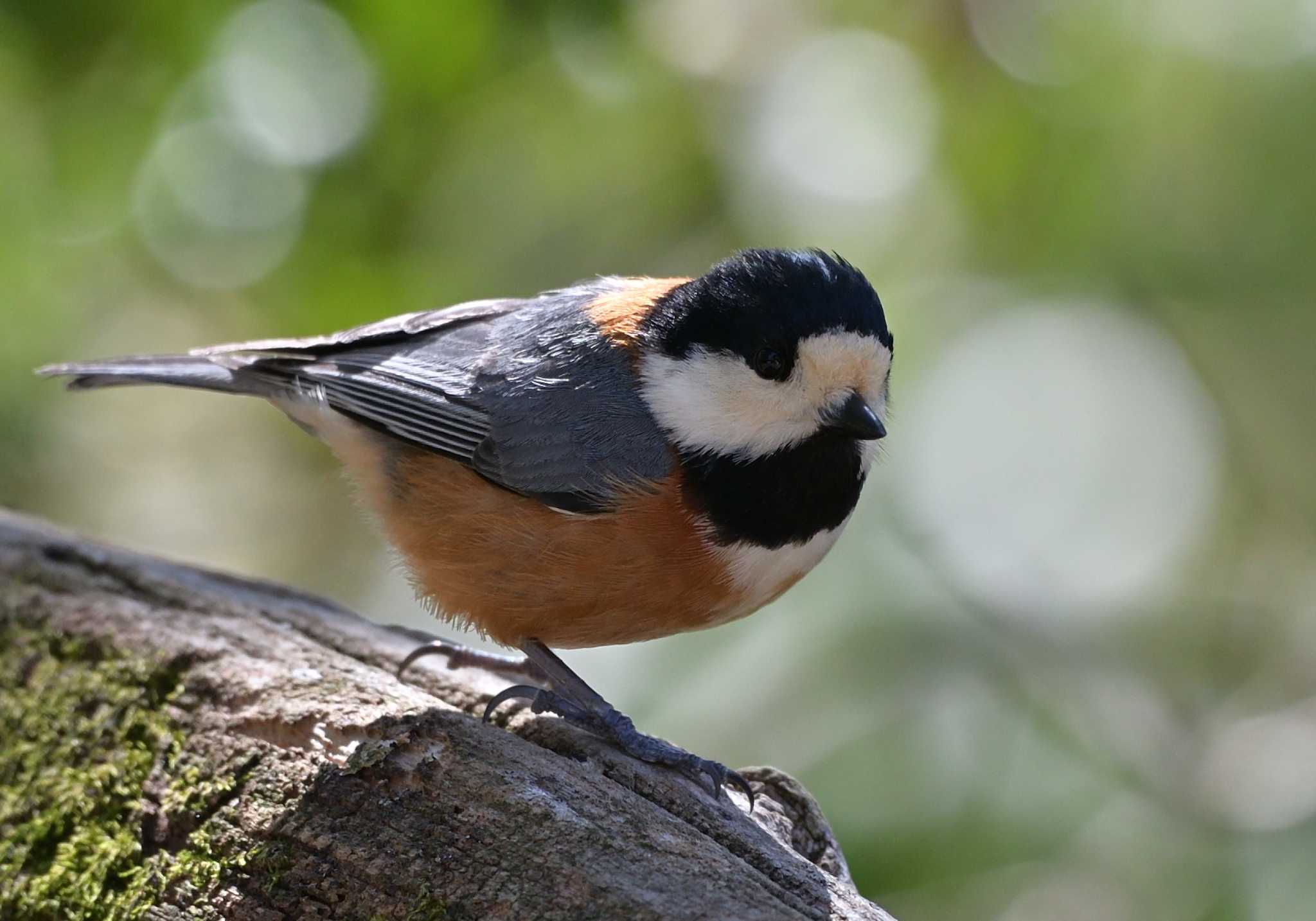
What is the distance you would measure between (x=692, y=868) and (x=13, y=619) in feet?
5.56

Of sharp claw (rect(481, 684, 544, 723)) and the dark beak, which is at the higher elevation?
the dark beak

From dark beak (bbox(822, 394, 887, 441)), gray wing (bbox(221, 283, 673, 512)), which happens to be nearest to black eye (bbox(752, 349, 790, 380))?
dark beak (bbox(822, 394, 887, 441))

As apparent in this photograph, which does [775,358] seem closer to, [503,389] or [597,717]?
[503,389]

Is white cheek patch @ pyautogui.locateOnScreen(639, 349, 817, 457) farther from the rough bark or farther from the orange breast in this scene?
the rough bark

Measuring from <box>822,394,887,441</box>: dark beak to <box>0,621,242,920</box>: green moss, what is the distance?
1259mm

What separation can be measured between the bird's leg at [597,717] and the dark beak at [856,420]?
2.17 feet

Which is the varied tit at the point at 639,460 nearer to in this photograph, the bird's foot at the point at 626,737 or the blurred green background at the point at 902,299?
the bird's foot at the point at 626,737

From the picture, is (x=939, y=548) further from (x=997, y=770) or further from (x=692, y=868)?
(x=692, y=868)

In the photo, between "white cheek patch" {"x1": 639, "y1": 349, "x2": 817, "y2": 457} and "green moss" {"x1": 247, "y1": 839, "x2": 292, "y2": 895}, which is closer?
"green moss" {"x1": 247, "y1": 839, "x2": 292, "y2": 895}

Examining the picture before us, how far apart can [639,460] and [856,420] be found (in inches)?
17.2

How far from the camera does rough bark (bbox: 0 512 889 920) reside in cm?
172

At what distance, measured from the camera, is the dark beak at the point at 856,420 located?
2.12 metres

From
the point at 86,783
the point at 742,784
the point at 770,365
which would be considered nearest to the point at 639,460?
the point at 770,365

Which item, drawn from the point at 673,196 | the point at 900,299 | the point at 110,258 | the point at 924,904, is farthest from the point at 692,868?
the point at 110,258
